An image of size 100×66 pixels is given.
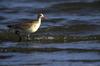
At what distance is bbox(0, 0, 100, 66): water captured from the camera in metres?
16.7

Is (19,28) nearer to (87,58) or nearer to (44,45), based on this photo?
(44,45)

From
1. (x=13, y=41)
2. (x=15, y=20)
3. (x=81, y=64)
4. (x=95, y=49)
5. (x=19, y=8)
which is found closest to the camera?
(x=81, y=64)

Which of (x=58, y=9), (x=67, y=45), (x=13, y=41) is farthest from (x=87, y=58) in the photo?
(x=58, y=9)

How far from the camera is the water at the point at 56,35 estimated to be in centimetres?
1669

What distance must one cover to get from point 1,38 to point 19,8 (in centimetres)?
695

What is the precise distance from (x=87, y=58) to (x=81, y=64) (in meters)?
0.87

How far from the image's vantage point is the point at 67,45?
749 inches

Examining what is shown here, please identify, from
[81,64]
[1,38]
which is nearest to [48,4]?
[1,38]

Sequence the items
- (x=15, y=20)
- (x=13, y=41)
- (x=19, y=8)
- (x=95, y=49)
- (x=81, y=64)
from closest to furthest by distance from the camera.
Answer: (x=81, y=64), (x=95, y=49), (x=13, y=41), (x=15, y=20), (x=19, y=8)

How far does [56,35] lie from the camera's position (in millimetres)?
→ 21141

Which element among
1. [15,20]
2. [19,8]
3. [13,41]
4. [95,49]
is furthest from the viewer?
[19,8]

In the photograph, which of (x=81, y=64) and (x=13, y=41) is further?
(x=13, y=41)

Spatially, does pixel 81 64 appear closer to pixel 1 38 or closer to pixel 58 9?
pixel 1 38

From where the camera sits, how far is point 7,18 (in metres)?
24.8
